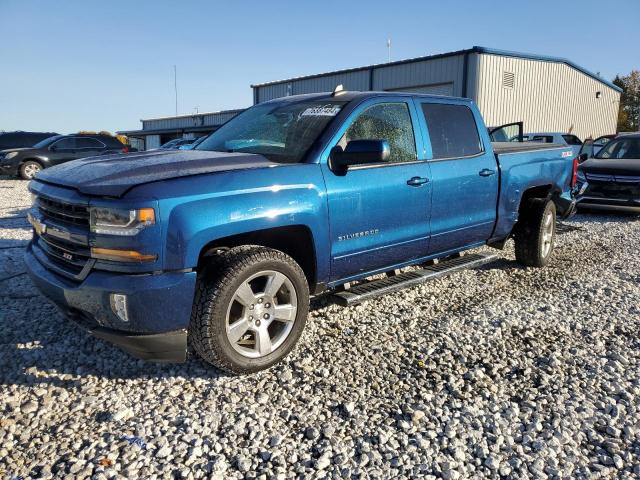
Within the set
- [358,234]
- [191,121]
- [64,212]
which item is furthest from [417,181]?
[191,121]

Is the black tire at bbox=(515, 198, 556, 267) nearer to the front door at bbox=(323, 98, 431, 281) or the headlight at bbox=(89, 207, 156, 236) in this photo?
the front door at bbox=(323, 98, 431, 281)

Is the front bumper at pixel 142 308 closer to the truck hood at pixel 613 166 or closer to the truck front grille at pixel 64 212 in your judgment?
the truck front grille at pixel 64 212

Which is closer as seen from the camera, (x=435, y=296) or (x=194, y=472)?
(x=194, y=472)

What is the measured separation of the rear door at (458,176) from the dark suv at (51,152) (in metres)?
13.8

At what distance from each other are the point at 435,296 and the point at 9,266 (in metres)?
4.56

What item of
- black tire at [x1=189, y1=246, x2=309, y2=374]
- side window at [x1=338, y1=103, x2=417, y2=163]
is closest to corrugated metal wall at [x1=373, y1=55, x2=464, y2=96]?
side window at [x1=338, y1=103, x2=417, y2=163]

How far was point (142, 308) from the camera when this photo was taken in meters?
2.67

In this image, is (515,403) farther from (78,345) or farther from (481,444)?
(78,345)

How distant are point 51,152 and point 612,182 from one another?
16198 millimetres

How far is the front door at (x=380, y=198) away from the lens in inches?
137

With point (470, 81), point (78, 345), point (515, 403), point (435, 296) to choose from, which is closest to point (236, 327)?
point (78, 345)

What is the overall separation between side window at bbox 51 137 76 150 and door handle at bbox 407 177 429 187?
15704 mm

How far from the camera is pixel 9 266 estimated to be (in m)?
5.43

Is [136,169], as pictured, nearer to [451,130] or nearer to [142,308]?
[142,308]
